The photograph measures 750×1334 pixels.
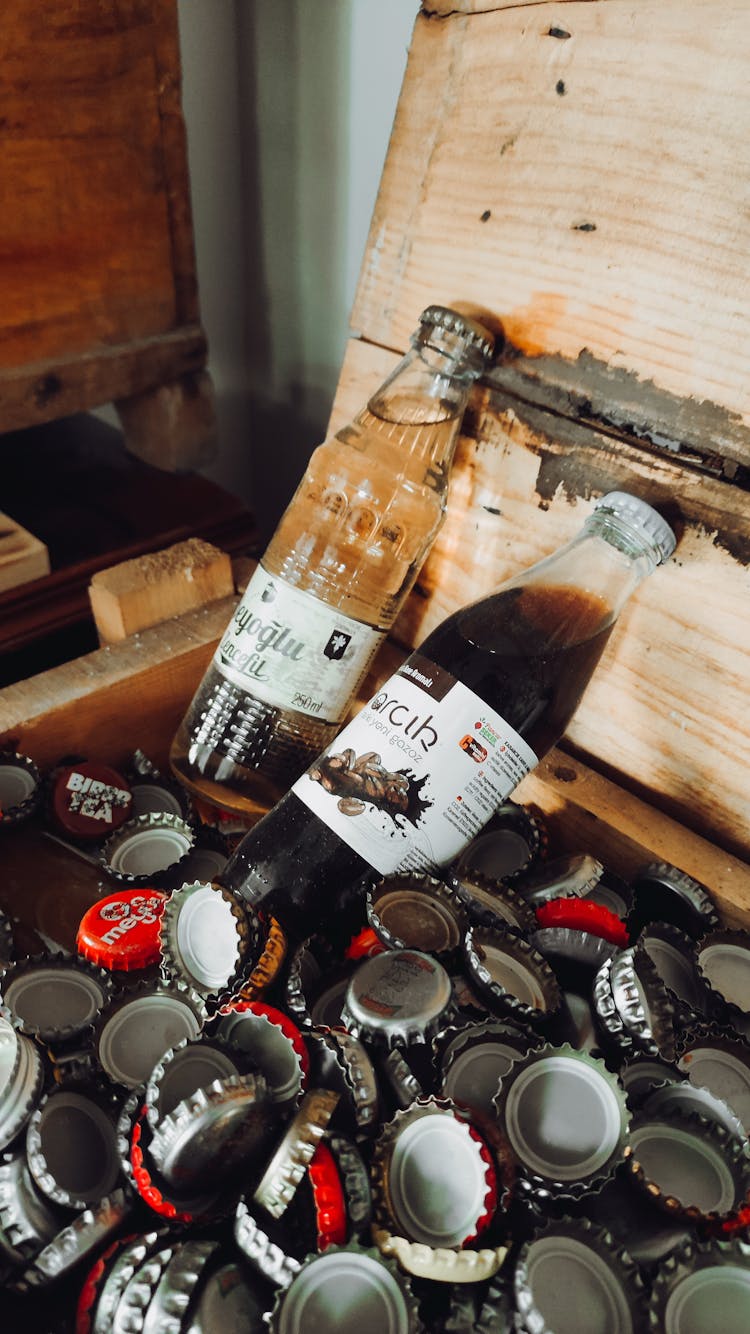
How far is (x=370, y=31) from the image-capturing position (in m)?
1.16

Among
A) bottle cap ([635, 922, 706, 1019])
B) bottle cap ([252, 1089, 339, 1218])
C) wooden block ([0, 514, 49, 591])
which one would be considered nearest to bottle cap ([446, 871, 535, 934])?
bottle cap ([635, 922, 706, 1019])

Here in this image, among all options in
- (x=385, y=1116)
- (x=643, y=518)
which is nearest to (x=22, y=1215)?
(x=385, y=1116)

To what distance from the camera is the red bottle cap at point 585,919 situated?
788mm

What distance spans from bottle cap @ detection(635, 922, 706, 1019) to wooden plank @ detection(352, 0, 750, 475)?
1.44 ft

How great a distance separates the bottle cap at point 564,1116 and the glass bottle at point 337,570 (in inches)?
16.6

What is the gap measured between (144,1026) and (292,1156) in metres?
0.23

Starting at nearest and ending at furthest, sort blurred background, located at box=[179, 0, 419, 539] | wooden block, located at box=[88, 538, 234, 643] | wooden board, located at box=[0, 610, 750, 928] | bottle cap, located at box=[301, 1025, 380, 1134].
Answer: bottle cap, located at box=[301, 1025, 380, 1134] → wooden board, located at box=[0, 610, 750, 928] → wooden block, located at box=[88, 538, 234, 643] → blurred background, located at box=[179, 0, 419, 539]

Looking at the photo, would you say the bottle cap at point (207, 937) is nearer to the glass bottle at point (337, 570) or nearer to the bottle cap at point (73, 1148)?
the bottle cap at point (73, 1148)

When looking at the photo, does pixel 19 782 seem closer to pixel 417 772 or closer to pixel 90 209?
pixel 417 772

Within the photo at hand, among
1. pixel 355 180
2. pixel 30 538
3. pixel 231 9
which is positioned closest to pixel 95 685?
pixel 30 538

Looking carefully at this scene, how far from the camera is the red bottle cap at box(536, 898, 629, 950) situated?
2.59ft

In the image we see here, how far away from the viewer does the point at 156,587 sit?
109cm

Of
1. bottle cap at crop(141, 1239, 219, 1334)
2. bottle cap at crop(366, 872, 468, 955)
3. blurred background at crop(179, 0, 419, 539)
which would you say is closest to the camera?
bottle cap at crop(141, 1239, 219, 1334)

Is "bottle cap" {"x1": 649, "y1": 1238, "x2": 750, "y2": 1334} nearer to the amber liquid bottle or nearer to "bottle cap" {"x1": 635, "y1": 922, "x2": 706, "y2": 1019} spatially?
"bottle cap" {"x1": 635, "y1": 922, "x2": 706, "y2": 1019}
